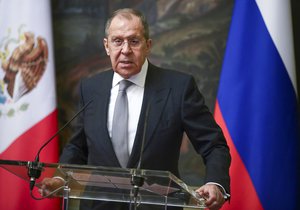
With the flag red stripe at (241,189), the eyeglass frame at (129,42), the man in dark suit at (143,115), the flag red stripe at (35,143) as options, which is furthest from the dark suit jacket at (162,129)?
the flag red stripe at (35,143)

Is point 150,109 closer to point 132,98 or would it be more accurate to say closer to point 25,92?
point 132,98

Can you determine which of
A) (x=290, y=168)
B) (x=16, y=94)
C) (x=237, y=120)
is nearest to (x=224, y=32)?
(x=237, y=120)

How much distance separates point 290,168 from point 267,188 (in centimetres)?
23

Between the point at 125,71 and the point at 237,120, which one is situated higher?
the point at 125,71

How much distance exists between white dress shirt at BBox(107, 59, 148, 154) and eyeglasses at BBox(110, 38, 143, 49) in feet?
0.69

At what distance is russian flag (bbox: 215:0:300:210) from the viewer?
4.24m

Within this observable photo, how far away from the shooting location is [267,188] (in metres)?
4.23

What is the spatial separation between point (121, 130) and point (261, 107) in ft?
5.09

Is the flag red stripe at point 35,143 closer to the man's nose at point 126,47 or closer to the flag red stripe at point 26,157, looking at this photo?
the flag red stripe at point 26,157

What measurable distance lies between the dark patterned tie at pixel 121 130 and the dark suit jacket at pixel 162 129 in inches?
1.8

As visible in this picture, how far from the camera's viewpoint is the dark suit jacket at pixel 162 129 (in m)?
3.13

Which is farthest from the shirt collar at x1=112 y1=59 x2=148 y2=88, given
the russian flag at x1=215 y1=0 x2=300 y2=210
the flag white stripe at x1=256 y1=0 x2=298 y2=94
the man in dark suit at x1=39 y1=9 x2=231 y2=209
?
the flag white stripe at x1=256 y1=0 x2=298 y2=94

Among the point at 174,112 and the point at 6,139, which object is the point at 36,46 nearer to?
the point at 6,139

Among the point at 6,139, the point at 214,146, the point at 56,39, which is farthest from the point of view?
the point at 56,39
